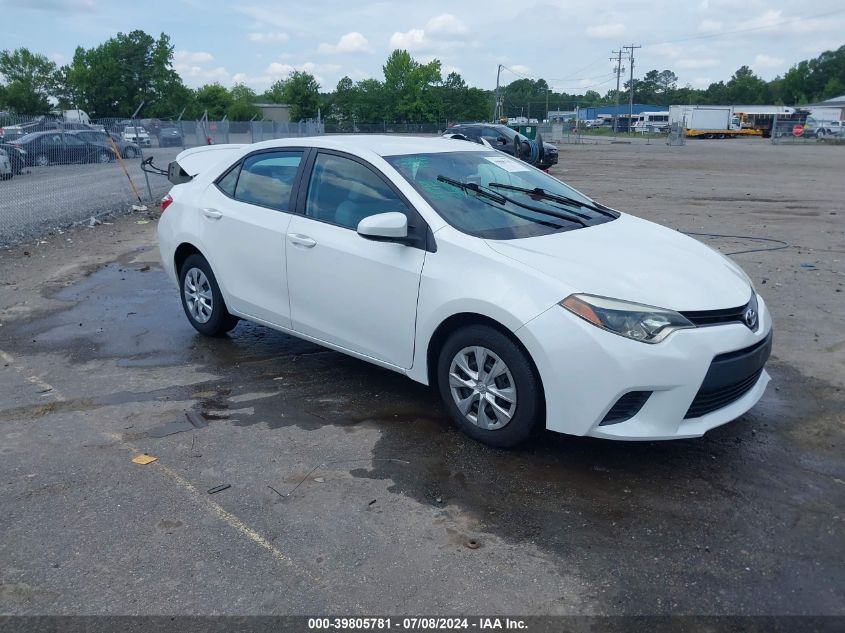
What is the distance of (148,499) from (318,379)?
1.87 m

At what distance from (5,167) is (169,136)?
546 centimetres

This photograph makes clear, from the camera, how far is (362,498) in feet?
12.4

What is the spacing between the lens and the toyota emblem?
13.2ft

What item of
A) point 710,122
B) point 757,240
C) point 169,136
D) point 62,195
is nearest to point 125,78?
point 710,122

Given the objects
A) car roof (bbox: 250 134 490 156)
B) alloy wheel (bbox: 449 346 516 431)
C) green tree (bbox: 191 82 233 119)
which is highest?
green tree (bbox: 191 82 233 119)

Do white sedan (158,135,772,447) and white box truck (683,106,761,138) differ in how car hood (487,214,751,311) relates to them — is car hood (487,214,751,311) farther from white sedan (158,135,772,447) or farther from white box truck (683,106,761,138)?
white box truck (683,106,761,138)

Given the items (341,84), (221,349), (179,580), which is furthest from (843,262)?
(341,84)

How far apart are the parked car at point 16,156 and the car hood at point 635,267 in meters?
14.8

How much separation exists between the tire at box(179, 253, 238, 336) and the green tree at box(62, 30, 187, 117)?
268ft

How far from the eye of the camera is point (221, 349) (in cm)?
622

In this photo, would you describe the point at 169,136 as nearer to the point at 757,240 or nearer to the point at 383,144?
the point at 757,240

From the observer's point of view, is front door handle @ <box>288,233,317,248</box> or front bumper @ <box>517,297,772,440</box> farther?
front door handle @ <box>288,233,317,248</box>

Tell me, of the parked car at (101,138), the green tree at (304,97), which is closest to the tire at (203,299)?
the parked car at (101,138)

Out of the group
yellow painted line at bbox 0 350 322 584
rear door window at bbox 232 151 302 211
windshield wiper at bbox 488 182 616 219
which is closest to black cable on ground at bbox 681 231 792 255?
windshield wiper at bbox 488 182 616 219
